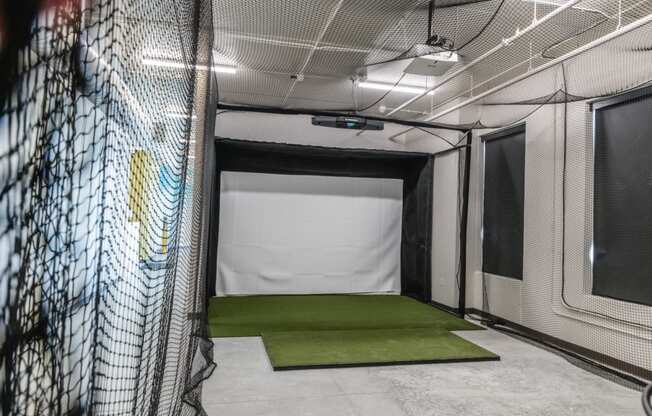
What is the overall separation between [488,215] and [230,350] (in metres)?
3.33

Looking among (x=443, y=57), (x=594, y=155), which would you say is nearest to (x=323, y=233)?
(x=443, y=57)

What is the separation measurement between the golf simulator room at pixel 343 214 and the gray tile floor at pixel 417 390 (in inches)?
0.8

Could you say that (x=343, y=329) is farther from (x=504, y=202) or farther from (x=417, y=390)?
(x=504, y=202)

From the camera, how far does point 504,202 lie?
191 inches

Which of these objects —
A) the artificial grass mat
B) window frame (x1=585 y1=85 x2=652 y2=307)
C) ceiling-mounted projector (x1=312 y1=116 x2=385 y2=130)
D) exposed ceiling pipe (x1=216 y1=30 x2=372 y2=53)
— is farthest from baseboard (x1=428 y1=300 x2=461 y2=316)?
exposed ceiling pipe (x1=216 y1=30 x2=372 y2=53)

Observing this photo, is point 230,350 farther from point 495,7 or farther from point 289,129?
point 289,129

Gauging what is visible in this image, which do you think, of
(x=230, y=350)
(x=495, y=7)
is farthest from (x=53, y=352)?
(x=495, y=7)

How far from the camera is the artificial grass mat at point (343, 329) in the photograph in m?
3.34

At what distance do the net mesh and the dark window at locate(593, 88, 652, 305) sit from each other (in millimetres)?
3157

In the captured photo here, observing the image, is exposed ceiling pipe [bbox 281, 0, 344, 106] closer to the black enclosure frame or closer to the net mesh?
the black enclosure frame

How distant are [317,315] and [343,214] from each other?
1998 millimetres

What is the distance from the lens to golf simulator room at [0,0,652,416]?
1762 mm

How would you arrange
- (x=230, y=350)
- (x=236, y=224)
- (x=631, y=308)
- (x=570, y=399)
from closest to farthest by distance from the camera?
(x=570, y=399) < (x=631, y=308) < (x=230, y=350) < (x=236, y=224)

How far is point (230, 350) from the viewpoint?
3.49 m
